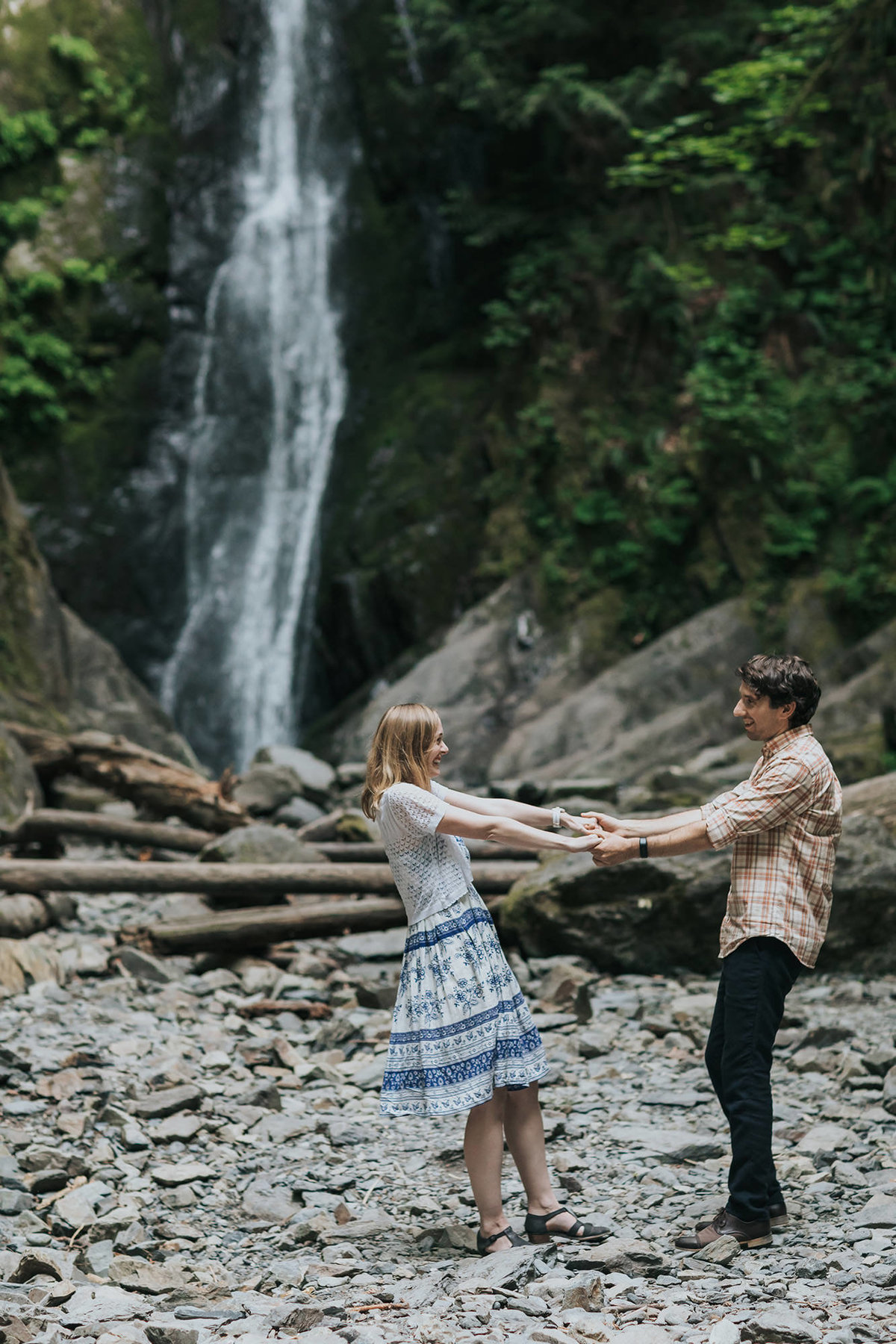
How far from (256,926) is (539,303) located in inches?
468

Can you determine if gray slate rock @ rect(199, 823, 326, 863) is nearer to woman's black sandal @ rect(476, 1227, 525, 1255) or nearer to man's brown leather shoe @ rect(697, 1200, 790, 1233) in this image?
woman's black sandal @ rect(476, 1227, 525, 1255)

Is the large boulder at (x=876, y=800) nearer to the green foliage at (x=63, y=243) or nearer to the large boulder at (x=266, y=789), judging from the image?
the large boulder at (x=266, y=789)

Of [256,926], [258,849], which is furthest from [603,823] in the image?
[258,849]

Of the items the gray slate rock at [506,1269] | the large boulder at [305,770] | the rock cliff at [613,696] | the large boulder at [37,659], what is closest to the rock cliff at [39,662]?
the large boulder at [37,659]

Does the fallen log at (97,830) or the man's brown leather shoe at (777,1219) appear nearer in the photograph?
the man's brown leather shoe at (777,1219)

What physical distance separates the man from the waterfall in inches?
569

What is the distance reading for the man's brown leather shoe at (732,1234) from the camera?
3432 mm

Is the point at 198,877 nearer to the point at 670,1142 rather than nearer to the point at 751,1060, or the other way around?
the point at 670,1142

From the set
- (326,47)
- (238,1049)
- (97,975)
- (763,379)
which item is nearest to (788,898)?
(238,1049)

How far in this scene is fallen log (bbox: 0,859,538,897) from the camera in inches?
277

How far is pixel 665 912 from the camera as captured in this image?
6668 millimetres

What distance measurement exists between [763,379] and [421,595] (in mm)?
5480

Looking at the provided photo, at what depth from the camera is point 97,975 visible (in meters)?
6.76

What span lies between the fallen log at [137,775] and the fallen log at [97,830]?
579 millimetres
